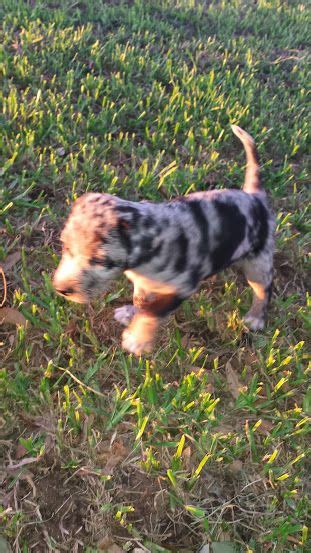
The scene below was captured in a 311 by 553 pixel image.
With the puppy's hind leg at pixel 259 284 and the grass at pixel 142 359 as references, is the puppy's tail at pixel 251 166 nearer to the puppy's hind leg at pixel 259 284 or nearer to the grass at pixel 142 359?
the puppy's hind leg at pixel 259 284

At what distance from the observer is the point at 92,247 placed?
233cm

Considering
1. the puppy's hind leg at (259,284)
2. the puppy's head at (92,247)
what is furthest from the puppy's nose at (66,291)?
the puppy's hind leg at (259,284)

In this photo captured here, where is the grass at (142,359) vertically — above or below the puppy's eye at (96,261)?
below

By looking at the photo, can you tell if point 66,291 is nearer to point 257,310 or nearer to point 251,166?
point 257,310

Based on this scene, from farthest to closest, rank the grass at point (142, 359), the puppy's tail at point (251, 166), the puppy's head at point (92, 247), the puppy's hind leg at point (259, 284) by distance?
the puppy's tail at point (251, 166) → the puppy's hind leg at point (259, 284) → the grass at point (142, 359) → the puppy's head at point (92, 247)

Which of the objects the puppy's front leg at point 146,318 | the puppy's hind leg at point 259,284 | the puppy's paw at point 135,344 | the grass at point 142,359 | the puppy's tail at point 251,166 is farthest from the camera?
the puppy's tail at point 251,166

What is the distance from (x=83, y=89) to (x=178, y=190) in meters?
1.64

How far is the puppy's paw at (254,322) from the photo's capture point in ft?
11.0

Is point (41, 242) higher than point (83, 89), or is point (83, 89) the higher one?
point (83, 89)

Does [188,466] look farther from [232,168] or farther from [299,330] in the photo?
[232,168]

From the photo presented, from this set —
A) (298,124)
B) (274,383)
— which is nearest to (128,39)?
(298,124)

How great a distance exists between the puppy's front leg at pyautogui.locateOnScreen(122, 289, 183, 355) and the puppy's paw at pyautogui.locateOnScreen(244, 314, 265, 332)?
78 centimetres

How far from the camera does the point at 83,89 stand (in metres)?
4.82

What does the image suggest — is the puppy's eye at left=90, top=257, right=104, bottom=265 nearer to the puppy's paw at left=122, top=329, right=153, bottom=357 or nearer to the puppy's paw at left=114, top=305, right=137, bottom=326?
the puppy's paw at left=122, top=329, right=153, bottom=357
